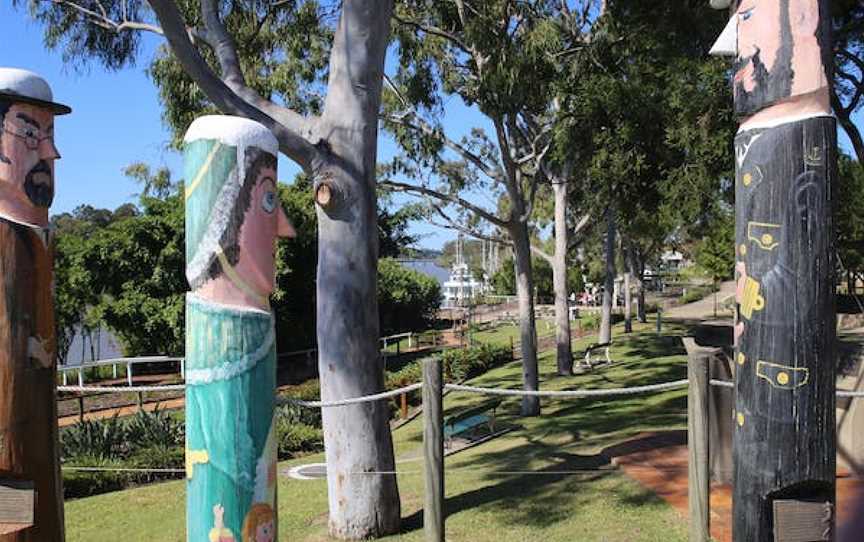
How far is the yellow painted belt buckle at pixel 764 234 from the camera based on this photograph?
3148mm

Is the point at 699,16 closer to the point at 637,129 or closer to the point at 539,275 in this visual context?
the point at 637,129

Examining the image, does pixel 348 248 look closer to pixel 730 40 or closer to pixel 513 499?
pixel 513 499

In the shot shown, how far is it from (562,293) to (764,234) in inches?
584

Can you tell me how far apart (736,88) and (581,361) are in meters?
17.1

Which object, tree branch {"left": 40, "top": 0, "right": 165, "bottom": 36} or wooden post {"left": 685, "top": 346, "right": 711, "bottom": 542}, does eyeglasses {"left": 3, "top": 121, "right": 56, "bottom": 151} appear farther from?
tree branch {"left": 40, "top": 0, "right": 165, "bottom": 36}

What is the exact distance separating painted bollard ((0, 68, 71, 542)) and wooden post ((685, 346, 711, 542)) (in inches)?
137

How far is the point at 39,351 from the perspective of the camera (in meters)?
3.62

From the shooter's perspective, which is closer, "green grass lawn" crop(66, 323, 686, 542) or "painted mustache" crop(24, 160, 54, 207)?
"painted mustache" crop(24, 160, 54, 207)

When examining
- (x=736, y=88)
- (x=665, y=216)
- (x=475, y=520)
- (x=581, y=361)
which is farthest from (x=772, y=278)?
(x=581, y=361)

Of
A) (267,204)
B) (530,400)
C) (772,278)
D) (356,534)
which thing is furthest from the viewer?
(530,400)

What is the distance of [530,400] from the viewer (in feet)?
43.0

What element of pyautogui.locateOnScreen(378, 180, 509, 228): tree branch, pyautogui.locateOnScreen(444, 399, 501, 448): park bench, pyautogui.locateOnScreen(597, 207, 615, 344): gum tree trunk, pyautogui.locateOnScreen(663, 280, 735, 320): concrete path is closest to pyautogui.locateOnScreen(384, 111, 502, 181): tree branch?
pyautogui.locateOnScreen(378, 180, 509, 228): tree branch

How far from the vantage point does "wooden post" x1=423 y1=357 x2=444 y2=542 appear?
14.1 ft

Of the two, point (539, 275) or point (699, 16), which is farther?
Result: point (539, 275)
